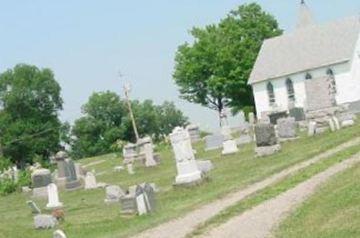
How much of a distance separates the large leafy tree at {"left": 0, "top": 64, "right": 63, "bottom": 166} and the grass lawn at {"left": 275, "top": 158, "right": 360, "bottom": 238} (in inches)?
2722

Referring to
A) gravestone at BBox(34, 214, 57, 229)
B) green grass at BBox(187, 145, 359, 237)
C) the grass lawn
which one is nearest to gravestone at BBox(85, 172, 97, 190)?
gravestone at BBox(34, 214, 57, 229)

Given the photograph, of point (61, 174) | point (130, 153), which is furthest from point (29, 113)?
point (61, 174)

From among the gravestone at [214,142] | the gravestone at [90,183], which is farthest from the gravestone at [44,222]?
the gravestone at [214,142]

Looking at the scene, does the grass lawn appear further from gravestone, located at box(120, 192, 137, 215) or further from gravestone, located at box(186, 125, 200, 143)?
gravestone, located at box(186, 125, 200, 143)

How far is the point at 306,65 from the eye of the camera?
54688 mm

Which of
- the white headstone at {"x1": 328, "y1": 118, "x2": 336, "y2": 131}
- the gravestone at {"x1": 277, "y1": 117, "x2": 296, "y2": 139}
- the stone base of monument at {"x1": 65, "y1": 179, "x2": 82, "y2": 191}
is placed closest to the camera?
the white headstone at {"x1": 328, "y1": 118, "x2": 336, "y2": 131}

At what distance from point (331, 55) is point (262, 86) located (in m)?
6.56

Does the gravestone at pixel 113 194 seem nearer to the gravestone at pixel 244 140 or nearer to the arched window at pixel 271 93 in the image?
the gravestone at pixel 244 140

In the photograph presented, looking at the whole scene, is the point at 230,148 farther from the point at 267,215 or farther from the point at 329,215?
the point at 329,215

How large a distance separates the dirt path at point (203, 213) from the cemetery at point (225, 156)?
2.4 inches

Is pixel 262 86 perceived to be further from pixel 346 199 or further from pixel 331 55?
pixel 346 199

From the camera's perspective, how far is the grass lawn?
1156 centimetres

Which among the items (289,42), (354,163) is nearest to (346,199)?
(354,163)

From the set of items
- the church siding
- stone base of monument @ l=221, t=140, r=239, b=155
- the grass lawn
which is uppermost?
the church siding
